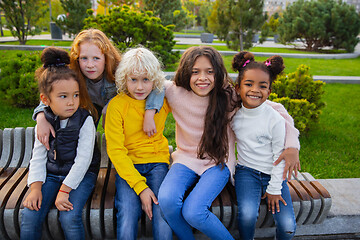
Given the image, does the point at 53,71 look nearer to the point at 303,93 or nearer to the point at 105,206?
the point at 105,206

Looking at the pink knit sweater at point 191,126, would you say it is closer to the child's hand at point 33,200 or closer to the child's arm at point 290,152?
the child's arm at point 290,152

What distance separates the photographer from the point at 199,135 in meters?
2.46

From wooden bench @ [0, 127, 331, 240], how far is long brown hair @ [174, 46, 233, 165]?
0.34m

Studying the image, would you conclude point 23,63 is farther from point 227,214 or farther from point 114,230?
point 227,214

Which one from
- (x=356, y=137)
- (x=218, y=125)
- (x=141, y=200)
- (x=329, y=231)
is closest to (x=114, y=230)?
(x=141, y=200)

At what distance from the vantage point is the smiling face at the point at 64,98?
7.37ft

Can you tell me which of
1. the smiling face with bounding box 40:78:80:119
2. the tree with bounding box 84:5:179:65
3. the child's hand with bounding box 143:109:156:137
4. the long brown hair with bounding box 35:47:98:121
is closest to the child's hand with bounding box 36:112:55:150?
the smiling face with bounding box 40:78:80:119

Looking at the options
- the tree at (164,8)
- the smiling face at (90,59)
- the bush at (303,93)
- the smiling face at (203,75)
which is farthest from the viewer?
the tree at (164,8)

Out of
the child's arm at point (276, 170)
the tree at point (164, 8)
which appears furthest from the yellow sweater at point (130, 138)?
the tree at point (164, 8)

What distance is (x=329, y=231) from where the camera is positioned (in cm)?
255

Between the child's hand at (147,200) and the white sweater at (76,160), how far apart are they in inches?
19.8

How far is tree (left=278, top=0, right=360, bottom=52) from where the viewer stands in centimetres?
1496

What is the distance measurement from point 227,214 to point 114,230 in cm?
86

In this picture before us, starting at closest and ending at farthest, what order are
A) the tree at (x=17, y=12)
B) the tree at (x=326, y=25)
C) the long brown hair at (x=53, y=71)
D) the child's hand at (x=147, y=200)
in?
the child's hand at (x=147, y=200) → the long brown hair at (x=53, y=71) → the tree at (x=17, y=12) → the tree at (x=326, y=25)
